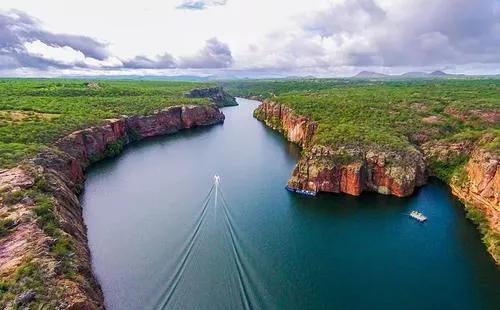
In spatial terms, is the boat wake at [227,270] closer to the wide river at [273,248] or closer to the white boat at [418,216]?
the wide river at [273,248]

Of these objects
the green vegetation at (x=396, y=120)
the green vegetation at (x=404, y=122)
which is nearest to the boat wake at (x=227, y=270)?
the green vegetation at (x=404, y=122)

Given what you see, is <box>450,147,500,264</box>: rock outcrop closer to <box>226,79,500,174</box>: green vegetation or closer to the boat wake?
<box>226,79,500,174</box>: green vegetation

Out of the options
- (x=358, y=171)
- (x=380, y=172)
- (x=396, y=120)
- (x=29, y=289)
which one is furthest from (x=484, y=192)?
(x=29, y=289)

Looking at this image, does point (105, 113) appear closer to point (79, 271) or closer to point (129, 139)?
point (129, 139)

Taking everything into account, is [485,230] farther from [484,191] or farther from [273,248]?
[273,248]

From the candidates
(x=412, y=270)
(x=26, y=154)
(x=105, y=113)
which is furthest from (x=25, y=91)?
(x=412, y=270)

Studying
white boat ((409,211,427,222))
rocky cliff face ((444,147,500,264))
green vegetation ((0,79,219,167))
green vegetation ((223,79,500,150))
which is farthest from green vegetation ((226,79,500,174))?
green vegetation ((0,79,219,167))

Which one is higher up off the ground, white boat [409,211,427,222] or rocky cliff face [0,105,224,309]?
rocky cliff face [0,105,224,309]
